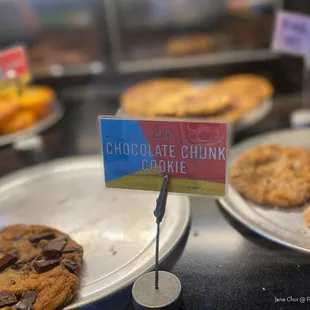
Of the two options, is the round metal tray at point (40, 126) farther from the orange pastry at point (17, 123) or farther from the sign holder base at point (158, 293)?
the sign holder base at point (158, 293)

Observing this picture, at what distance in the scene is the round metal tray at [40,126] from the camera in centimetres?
188

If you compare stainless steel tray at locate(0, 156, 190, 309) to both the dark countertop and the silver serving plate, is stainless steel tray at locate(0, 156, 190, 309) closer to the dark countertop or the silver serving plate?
the dark countertop

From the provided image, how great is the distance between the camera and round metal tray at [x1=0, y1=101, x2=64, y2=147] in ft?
6.18

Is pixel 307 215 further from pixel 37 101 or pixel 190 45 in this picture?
pixel 190 45

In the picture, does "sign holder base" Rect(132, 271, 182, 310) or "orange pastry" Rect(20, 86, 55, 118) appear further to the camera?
"orange pastry" Rect(20, 86, 55, 118)

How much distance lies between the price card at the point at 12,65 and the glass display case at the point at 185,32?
69 cm

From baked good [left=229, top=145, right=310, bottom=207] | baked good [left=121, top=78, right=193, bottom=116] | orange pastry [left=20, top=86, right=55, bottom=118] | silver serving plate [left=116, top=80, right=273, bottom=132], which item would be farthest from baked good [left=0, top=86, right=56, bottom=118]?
baked good [left=229, top=145, right=310, bottom=207]

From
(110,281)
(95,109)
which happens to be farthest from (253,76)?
(110,281)

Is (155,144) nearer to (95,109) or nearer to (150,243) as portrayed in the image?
(150,243)

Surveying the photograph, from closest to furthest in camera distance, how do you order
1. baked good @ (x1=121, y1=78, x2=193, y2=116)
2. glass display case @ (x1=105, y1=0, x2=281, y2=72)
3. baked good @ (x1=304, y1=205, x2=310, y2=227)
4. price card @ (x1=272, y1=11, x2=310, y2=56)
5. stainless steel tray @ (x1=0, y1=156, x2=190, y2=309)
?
stainless steel tray @ (x1=0, y1=156, x2=190, y2=309) → baked good @ (x1=304, y1=205, x2=310, y2=227) → price card @ (x1=272, y1=11, x2=310, y2=56) → baked good @ (x1=121, y1=78, x2=193, y2=116) → glass display case @ (x1=105, y1=0, x2=281, y2=72)

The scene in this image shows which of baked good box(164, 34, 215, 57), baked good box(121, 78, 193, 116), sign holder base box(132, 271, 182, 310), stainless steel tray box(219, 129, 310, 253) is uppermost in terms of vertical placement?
baked good box(164, 34, 215, 57)

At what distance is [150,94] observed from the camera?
217cm

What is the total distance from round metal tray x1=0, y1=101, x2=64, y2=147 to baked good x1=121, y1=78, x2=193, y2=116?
31 centimetres

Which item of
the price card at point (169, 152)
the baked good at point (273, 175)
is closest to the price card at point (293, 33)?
the baked good at point (273, 175)
